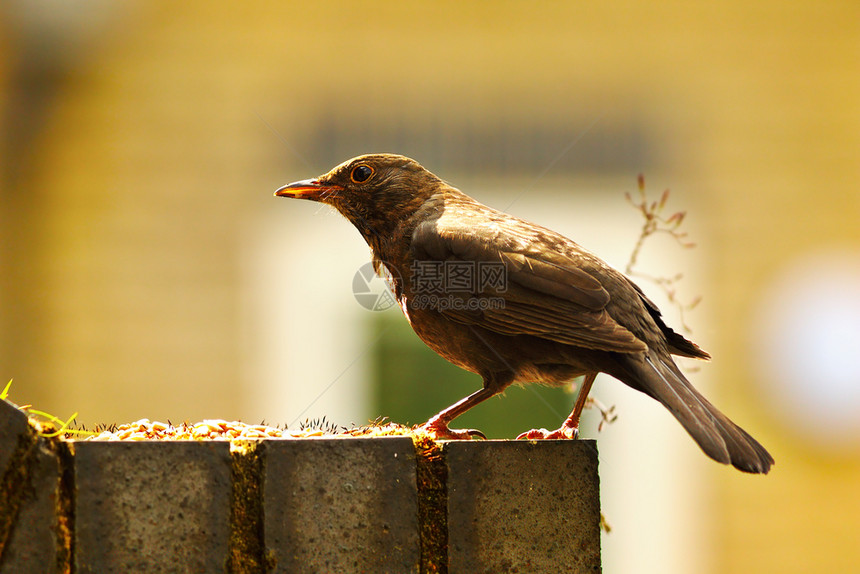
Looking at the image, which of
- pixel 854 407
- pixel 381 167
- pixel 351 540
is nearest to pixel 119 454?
pixel 351 540

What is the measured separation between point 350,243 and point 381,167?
4.21m

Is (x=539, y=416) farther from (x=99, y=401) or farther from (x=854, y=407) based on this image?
(x=99, y=401)

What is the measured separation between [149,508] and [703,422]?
5.16 ft

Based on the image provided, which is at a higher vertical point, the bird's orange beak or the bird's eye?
the bird's eye

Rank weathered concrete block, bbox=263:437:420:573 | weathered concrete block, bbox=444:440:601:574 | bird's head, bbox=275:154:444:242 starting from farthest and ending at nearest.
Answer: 1. bird's head, bbox=275:154:444:242
2. weathered concrete block, bbox=444:440:601:574
3. weathered concrete block, bbox=263:437:420:573

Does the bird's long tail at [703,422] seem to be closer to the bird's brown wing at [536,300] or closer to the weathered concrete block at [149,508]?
the bird's brown wing at [536,300]

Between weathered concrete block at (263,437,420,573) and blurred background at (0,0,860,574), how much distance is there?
539 centimetres

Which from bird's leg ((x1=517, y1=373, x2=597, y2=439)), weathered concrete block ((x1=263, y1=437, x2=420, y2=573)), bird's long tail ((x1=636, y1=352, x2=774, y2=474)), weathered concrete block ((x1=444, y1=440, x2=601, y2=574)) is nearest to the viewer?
weathered concrete block ((x1=263, y1=437, x2=420, y2=573))

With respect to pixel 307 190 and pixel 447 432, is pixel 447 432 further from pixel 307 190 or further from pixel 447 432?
pixel 307 190

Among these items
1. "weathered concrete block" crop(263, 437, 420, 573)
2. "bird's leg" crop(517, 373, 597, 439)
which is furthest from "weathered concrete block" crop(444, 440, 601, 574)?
"bird's leg" crop(517, 373, 597, 439)

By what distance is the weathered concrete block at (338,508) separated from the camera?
2.22 meters

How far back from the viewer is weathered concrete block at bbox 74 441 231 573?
213cm

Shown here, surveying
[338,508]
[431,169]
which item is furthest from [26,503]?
[431,169]

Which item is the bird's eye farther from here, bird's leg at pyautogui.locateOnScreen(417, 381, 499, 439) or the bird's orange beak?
bird's leg at pyautogui.locateOnScreen(417, 381, 499, 439)
